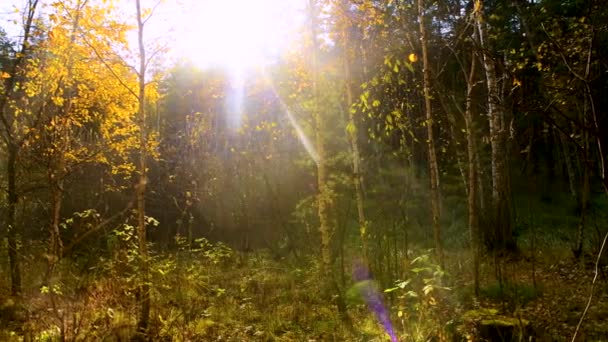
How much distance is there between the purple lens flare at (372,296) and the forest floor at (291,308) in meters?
0.11

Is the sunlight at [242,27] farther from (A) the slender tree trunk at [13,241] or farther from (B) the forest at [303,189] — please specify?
(A) the slender tree trunk at [13,241]

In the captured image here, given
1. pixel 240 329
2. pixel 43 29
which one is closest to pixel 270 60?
pixel 43 29

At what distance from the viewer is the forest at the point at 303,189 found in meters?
5.28

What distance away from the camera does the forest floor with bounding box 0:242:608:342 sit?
5070mm

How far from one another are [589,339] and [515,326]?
1352mm

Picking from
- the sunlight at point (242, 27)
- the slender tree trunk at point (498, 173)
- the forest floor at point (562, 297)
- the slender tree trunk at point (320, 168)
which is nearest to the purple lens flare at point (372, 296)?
the slender tree trunk at point (320, 168)

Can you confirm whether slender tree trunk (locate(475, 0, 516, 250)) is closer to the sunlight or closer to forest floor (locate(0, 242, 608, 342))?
forest floor (locate(0, 242, 608, 342))

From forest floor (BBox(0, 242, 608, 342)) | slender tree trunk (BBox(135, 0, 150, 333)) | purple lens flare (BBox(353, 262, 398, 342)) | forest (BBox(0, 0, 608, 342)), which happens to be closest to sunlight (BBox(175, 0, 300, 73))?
forest (BBox(0, 0, 608, 342))

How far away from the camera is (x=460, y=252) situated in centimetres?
1127

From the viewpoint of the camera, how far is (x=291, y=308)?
24.0 feet

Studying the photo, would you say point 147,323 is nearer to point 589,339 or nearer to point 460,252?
point 589,339

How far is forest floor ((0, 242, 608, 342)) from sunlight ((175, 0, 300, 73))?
13.8 ft

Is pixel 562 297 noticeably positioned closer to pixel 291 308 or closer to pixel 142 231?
pixel 291 308

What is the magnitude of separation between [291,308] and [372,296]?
156cm
